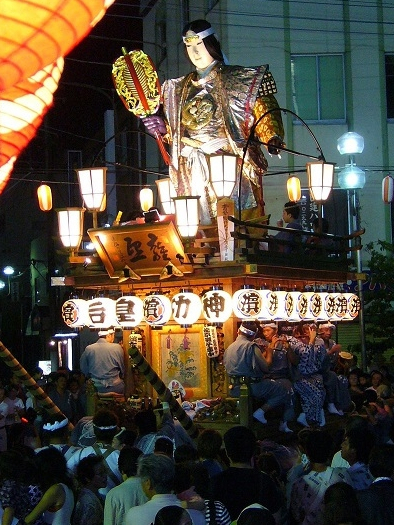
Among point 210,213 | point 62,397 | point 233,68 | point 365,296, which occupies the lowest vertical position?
point 62,397

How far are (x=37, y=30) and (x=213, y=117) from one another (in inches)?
495

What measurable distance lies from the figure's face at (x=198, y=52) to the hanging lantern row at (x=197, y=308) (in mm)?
4499

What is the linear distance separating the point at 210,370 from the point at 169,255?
229 cm

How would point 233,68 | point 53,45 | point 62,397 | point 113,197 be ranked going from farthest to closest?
point 113,197 → point 233,68 → point 62,397 → point 53,45

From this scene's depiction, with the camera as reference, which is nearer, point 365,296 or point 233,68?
point 233,68

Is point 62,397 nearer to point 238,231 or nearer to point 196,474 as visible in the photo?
point 238,231

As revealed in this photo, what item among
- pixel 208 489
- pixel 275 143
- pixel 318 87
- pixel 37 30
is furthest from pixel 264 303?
pixel 318 87

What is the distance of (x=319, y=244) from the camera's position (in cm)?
1688

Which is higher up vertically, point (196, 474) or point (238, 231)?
point (238, 231)

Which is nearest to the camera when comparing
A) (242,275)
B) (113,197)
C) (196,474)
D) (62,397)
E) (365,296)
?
(196,474)

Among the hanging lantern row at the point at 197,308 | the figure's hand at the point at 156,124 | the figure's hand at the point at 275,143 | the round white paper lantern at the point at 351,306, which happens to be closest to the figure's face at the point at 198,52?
the figure's hand at the point at 156,124

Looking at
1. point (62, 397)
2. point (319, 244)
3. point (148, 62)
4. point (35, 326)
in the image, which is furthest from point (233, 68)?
point (35, 326)

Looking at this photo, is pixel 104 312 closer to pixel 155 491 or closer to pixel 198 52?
pixel 198 52

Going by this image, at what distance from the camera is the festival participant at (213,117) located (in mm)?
16422
